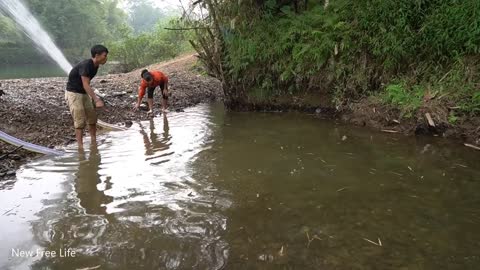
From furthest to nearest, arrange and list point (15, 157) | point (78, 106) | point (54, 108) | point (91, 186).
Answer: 1. point (54, 108)
2. point (78, 106)
3. point (15, 157)
4. point (91, 186)

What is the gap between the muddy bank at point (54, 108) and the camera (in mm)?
6664

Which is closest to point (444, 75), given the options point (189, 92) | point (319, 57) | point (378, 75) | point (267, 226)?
point (378, 75)

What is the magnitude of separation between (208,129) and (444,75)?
466cm

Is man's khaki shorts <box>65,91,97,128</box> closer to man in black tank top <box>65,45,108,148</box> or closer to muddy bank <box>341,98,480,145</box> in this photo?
man in black tank top <box>65,45,108,148</box>

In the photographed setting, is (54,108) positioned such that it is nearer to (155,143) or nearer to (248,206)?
(155,143)

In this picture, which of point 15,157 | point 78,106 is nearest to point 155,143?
point 78,106

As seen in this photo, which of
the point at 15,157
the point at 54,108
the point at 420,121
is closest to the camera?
the point at 15,157

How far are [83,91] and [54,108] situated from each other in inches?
121

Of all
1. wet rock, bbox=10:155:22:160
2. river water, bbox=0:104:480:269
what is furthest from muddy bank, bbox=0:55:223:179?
river water, bbox=0:104:480:269

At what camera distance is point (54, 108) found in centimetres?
872

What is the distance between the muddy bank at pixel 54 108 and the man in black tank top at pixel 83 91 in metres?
0.77

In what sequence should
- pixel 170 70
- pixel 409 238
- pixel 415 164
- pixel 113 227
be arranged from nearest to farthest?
1. pixel 409 238
2. pixel 113 227
3. pixel 415 164
4. pixel 170 70

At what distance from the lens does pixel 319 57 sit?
860cm

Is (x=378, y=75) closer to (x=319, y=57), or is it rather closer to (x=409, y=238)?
(x=319, y=57)
